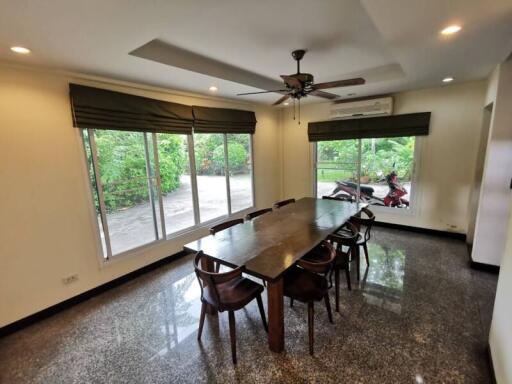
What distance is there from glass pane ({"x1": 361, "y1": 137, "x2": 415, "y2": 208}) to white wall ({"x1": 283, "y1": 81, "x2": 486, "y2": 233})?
198 mm

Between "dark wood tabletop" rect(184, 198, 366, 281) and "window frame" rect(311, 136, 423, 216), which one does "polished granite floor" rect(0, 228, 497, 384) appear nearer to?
"dark wood tabletop" rect(184, 198, 366, 281)

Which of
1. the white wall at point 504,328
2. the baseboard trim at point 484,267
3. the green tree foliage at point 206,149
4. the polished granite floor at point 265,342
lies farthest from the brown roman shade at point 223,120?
the baseboard trim at point 484,267

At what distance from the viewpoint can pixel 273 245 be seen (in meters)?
2.19

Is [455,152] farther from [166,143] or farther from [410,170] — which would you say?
[166,143]

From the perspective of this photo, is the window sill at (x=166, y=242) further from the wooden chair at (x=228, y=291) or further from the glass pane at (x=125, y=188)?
the wooden chair at (x=228, y=291)

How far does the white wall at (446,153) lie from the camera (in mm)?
3654

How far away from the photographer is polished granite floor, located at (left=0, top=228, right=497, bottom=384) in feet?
5.85

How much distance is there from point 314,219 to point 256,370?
1624mm

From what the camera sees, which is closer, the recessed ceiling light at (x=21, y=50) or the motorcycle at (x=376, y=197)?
the recessed ceiling light at (x=21, y=50)

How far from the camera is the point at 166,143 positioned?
348 cm

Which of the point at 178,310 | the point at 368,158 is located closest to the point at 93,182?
the point at 178,310

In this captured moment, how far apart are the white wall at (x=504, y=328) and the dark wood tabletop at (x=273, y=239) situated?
4.15 ft

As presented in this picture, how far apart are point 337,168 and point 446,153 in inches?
71.2

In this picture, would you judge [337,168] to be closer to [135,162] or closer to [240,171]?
[240,171]
